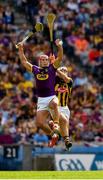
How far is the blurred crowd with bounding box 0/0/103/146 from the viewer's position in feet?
100

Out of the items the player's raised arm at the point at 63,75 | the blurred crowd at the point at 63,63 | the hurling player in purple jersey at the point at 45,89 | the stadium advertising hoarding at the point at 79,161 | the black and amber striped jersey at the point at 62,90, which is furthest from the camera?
the blurred crowd at the point at 63,63

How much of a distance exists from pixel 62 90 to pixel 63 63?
11.2 metres

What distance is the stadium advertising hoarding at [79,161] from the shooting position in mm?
26250

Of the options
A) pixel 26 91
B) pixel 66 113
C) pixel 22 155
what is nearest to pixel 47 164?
pixel 22 155

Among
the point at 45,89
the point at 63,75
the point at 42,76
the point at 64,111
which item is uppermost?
the point at 42,76

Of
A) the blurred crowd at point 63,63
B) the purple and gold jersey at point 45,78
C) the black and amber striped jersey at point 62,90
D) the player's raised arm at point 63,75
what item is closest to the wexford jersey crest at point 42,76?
the purple and gold jersey at point 45,78

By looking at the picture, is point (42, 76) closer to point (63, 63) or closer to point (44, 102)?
point (44, 102)

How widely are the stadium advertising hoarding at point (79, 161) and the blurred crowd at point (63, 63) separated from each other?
2776 mm

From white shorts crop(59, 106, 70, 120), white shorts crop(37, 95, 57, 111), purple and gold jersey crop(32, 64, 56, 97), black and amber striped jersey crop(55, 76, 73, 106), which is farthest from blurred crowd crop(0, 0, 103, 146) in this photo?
purple and gold jersey crop(32, 64, 56, 97)

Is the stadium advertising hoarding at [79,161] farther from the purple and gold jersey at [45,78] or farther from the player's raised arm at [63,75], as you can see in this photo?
the purple and gold jersey at [45,78]

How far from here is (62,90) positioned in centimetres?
2323

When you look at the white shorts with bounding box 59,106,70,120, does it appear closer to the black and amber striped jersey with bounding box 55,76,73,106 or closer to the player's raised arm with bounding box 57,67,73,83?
the black and amber striped jersey with bounding box 55,76,73,106

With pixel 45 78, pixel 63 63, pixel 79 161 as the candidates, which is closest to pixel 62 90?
pixel 45 78

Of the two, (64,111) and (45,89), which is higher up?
(45,89)
